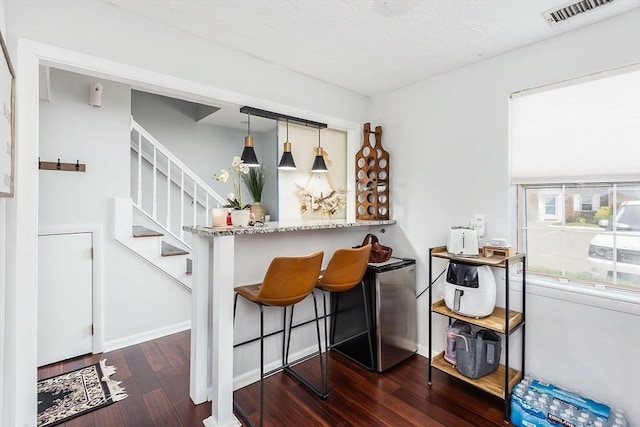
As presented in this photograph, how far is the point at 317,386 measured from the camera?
2275 mm

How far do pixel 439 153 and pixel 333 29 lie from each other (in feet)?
4.48

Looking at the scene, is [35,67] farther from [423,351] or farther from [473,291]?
[423,351]

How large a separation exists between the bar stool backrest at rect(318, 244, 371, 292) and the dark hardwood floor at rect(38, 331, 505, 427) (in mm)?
786

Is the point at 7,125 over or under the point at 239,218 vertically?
over

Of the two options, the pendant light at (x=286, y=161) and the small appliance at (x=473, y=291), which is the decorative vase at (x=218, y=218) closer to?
the pendant light at (x=286, y=161)

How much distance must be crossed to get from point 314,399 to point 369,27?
2554 millimetres

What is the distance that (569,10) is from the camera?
1.76 m

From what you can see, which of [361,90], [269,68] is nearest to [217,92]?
[269,68]

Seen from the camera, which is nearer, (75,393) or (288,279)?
(288,279)

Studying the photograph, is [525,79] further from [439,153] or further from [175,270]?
[175,270]

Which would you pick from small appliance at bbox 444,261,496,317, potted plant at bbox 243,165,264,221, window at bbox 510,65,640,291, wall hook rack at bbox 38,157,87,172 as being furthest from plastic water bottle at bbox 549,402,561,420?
wall hook rack at bbox 38,157,87,172

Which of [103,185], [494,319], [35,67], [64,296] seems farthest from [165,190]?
[494,319]

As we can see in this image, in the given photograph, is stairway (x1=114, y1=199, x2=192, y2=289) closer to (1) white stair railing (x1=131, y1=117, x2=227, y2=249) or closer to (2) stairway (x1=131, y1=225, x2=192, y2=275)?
(2) stairway (x1=131, y1=225, x2=192, y2=275)

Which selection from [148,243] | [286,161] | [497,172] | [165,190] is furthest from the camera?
[165,190]
